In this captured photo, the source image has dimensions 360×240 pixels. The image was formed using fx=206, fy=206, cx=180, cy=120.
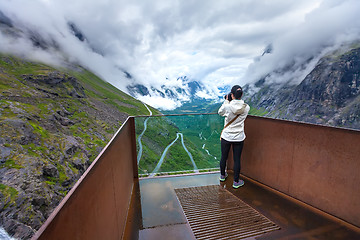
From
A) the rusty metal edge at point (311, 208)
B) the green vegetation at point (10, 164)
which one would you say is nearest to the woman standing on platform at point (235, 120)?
the rusty metal edge at point (311, 208)

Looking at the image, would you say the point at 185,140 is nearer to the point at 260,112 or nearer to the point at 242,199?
the point at 242,199

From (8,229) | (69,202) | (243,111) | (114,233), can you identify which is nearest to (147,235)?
(114,233)

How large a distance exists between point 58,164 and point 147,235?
5369cm

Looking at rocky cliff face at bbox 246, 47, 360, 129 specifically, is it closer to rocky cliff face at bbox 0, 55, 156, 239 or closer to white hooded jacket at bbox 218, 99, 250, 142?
rocky cliff face at bbox 0, 55, 156, 239

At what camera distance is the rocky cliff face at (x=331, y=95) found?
98000 mm

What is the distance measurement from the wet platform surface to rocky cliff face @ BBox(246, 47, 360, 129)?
11182cm

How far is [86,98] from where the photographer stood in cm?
9150

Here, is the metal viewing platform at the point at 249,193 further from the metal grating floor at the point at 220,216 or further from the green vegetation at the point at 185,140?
the green vegetation at the point at 185,140

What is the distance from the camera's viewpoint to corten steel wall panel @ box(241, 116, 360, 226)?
2.66 m

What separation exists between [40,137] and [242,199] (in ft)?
197

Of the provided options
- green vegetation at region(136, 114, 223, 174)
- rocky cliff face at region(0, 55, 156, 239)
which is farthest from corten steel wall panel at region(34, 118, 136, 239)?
rocky cliff face at region(0, 55, 156, 239)

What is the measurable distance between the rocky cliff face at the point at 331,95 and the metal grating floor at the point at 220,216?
112274mm

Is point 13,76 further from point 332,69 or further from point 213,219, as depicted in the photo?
point 332,69

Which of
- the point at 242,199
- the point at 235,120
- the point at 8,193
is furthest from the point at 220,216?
the point at 8,193
